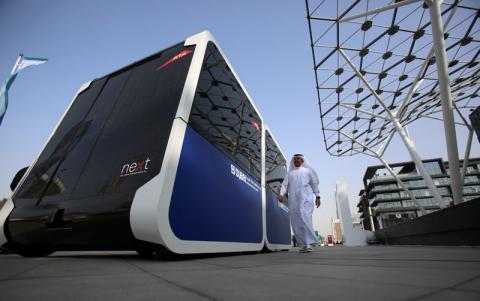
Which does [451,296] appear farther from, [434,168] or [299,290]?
[434,168]

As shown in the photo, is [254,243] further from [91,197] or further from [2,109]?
[2,109]

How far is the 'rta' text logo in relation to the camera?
205 centimetres

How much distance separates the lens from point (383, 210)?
5622 cm

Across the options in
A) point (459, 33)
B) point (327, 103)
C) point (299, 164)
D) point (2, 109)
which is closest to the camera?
point (299, 164)

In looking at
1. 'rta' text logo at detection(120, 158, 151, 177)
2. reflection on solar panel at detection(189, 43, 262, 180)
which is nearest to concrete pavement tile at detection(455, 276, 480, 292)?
'rta' text logo at detection(120, 158, 151, 177)

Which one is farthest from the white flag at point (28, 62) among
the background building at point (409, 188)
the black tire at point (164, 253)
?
the background building at point (409, 188)

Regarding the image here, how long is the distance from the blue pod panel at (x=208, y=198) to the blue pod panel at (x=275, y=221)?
126 centimetres

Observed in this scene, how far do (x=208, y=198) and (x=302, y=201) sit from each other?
2.61 meters

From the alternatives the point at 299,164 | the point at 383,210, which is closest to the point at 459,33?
the point at 299,164

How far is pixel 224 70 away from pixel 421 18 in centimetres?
795

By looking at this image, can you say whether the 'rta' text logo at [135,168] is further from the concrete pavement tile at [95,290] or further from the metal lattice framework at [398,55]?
the metal lattice framework at [398,55]

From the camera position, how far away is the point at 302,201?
4.50 m

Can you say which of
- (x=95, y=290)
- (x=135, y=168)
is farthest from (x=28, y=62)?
(x=95, y=290)

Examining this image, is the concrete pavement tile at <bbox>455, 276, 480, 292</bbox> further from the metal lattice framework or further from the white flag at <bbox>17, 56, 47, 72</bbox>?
the white flag at <bbox>17, 56, 47, 72</bbox>
